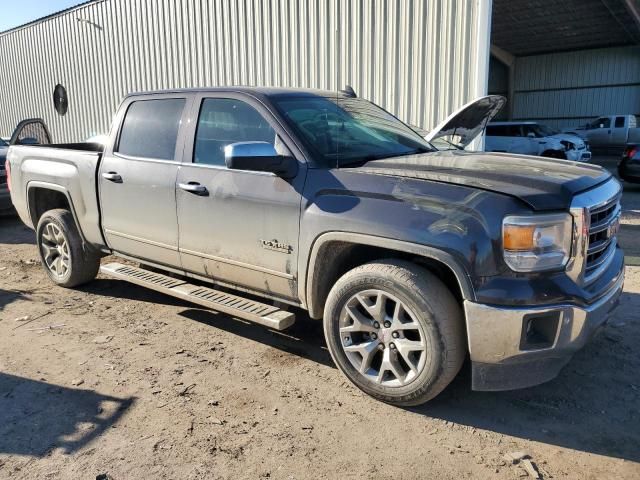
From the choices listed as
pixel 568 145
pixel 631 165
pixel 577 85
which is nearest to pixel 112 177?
pixel 631 165

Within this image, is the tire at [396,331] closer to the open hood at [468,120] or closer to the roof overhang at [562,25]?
the open hood at [468,120]

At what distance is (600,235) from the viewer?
10.1ft

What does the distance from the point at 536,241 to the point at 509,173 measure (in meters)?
0.54

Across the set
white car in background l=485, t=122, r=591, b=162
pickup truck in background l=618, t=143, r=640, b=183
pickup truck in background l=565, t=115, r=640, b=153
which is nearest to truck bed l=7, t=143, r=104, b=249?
pickup truck in background l=618, t=143, r=640, b=183

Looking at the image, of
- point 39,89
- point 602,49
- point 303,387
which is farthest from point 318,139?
point 602,49

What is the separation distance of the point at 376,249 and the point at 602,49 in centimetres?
3133

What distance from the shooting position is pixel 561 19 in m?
24.4

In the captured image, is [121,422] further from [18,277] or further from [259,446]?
[18,277]

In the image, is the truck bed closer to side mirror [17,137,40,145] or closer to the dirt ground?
the dirt ground

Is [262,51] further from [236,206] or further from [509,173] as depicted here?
[509,173]

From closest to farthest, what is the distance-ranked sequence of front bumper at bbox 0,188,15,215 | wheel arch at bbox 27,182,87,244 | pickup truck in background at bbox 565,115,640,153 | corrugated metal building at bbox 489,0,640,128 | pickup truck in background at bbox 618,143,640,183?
1. wheel arch at bbox 27,182,87,244
2. front bumper at bbox 0,188,15,215
3. pickup truck in background at bbox 618,143,640,183
4. corrugated metal building at bbox 489,0,640,128
5. pickup truck in background at bbox 565,115,640,153

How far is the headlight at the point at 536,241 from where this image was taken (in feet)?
8.86

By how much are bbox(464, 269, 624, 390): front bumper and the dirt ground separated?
0.36m

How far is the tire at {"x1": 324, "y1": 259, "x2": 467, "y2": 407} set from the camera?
9.48 ft
